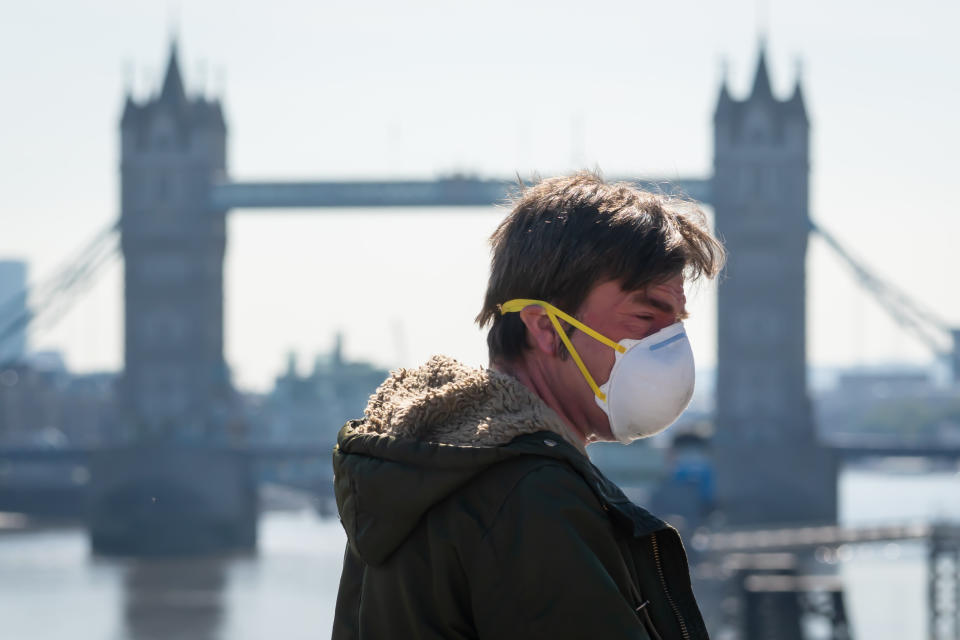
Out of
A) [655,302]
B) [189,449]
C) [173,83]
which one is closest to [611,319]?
[655,302]

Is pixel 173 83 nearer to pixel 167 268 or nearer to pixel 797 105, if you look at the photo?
pixel 167 268

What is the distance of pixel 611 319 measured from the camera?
139 cm

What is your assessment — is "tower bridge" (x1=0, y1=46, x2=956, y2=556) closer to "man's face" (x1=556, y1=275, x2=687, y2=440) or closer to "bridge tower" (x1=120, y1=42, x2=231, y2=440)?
"bridge tower" (x1=120, y1=42, x2=231, y2=440)

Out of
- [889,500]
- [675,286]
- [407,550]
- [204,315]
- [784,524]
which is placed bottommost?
[889,500]

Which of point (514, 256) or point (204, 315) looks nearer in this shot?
point (514, 256)

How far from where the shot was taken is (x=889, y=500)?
7431 centimetres

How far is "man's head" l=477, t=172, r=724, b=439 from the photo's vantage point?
134 centimetres

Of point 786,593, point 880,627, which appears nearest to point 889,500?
point 880,627

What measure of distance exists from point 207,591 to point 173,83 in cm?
1901

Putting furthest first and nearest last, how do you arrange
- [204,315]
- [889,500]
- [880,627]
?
[889,500], [204,315], [880,627]

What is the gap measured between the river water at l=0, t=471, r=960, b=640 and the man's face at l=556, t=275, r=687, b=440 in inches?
942

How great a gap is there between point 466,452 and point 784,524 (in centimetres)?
4053

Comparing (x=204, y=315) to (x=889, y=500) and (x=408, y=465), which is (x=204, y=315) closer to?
(x=889, y=500)

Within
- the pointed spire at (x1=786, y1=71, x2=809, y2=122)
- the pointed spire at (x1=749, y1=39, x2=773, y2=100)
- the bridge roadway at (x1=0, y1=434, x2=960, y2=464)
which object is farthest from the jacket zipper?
the pointed spire at (x1=749, y1=39, x2=773, y2=100)
